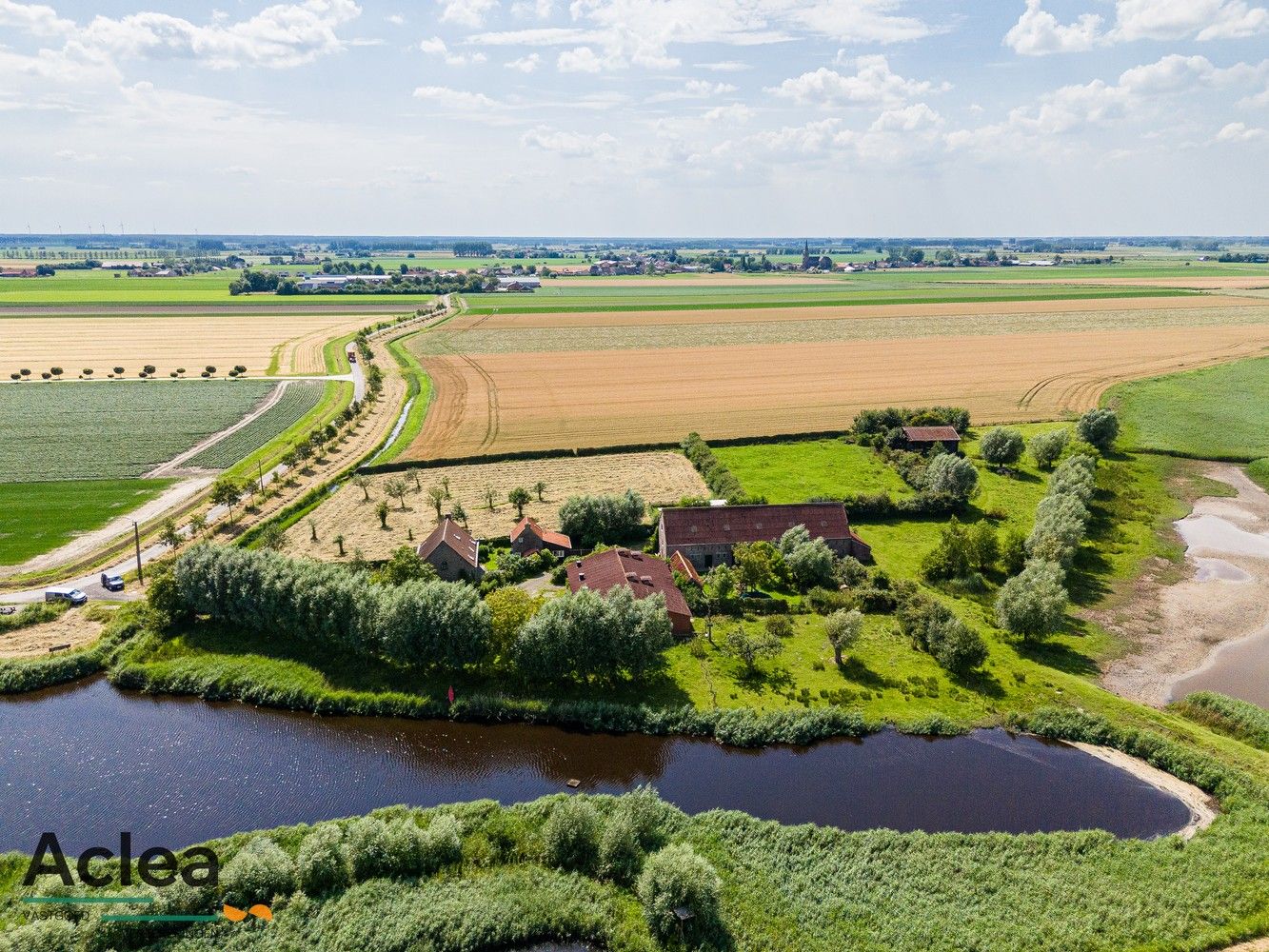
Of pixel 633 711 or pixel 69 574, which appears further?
pixel 69 574

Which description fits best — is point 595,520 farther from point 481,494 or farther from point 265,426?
point 265,426

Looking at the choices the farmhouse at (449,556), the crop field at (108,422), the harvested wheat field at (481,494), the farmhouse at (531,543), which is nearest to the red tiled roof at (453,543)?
the farmhouse at (449,556)

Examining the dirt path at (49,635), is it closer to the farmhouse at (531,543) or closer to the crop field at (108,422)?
the farmhouse at (531,543)

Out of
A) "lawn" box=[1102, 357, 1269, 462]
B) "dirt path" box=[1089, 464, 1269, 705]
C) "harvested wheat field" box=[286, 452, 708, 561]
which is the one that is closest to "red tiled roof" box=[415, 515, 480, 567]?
"harvested wheat field" box=[286, 452, 708, 561]

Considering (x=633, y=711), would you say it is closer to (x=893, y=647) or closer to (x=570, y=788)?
(x=570, y=788)

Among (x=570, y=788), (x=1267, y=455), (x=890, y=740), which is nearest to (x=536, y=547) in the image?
(x=570, y=788)
